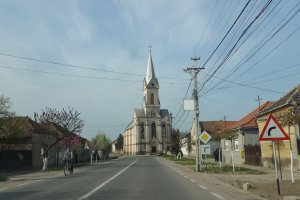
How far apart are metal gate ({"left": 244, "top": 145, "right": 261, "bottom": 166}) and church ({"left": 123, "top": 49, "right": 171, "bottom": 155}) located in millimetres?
97266

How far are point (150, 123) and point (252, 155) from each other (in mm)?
106701

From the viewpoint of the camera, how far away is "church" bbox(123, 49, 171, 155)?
144 meters

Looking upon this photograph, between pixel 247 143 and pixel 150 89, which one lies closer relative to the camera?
pixel 247 143

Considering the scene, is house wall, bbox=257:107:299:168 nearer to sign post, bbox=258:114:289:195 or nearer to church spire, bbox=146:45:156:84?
sign post, bbox=258:114:289:195

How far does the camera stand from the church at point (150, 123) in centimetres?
14350

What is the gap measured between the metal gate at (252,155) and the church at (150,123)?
9727cm

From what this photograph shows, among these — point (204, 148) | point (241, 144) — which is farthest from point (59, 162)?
point (204, 148)

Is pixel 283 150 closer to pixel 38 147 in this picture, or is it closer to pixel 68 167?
pixel 68 167

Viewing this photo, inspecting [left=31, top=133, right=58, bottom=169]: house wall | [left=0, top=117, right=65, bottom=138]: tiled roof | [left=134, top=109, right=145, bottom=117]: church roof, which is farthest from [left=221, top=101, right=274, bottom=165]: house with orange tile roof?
[left=134, top=109, right=145, bottom=117]: church roof

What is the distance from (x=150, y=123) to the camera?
5778 inches

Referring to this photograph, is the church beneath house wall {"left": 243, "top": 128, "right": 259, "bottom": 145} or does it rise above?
above

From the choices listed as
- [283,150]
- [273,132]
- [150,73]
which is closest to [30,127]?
[283,150]

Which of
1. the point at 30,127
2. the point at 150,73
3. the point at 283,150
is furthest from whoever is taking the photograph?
the point at 150,73

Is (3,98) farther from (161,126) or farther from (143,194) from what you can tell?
(161,126)
